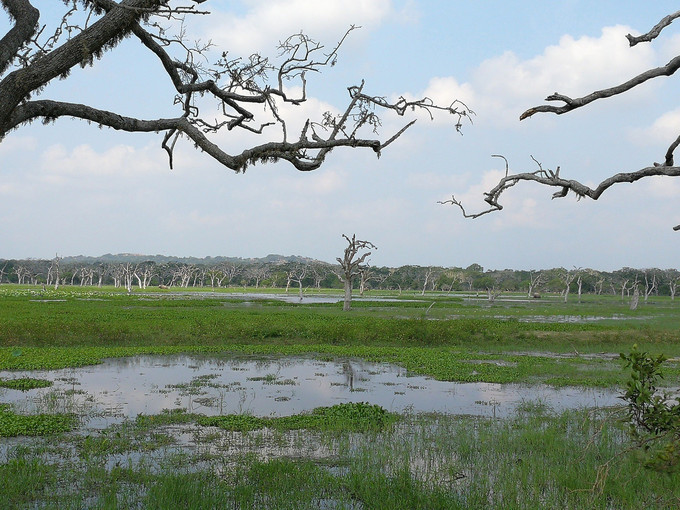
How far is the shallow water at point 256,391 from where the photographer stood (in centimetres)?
1271

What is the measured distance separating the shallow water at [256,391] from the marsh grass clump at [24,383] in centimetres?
28

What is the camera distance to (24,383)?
14578 mm

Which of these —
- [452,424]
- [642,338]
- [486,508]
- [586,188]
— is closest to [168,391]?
[452,424]

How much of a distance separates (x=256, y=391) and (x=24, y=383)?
19.9ft

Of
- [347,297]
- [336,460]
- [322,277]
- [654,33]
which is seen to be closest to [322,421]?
[336,460]

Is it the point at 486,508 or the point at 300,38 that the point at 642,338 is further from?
the point at 300,38

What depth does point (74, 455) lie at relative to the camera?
28.9ft

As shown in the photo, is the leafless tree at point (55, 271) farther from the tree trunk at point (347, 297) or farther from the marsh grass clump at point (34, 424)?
the marsh grass clump at point (34, 424)

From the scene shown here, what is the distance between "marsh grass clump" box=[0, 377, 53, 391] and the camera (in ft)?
47.1

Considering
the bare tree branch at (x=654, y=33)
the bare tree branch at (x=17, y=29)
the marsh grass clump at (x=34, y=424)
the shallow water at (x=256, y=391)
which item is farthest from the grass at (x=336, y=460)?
the bare tree branch at (x=17, y=29)

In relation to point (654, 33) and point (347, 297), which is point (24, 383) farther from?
point (347, 297)

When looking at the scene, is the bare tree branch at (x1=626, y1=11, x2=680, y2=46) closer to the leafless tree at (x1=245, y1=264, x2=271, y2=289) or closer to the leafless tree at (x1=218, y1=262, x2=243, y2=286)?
the leafless tree at (x1=245, y1=264, x2=271, y2=289)

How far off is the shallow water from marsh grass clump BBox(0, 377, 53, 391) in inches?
11.1

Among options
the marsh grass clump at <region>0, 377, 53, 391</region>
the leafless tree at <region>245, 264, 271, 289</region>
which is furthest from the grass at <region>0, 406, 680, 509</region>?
the leafless tree at <region>245, 264, 271, 289</region>
